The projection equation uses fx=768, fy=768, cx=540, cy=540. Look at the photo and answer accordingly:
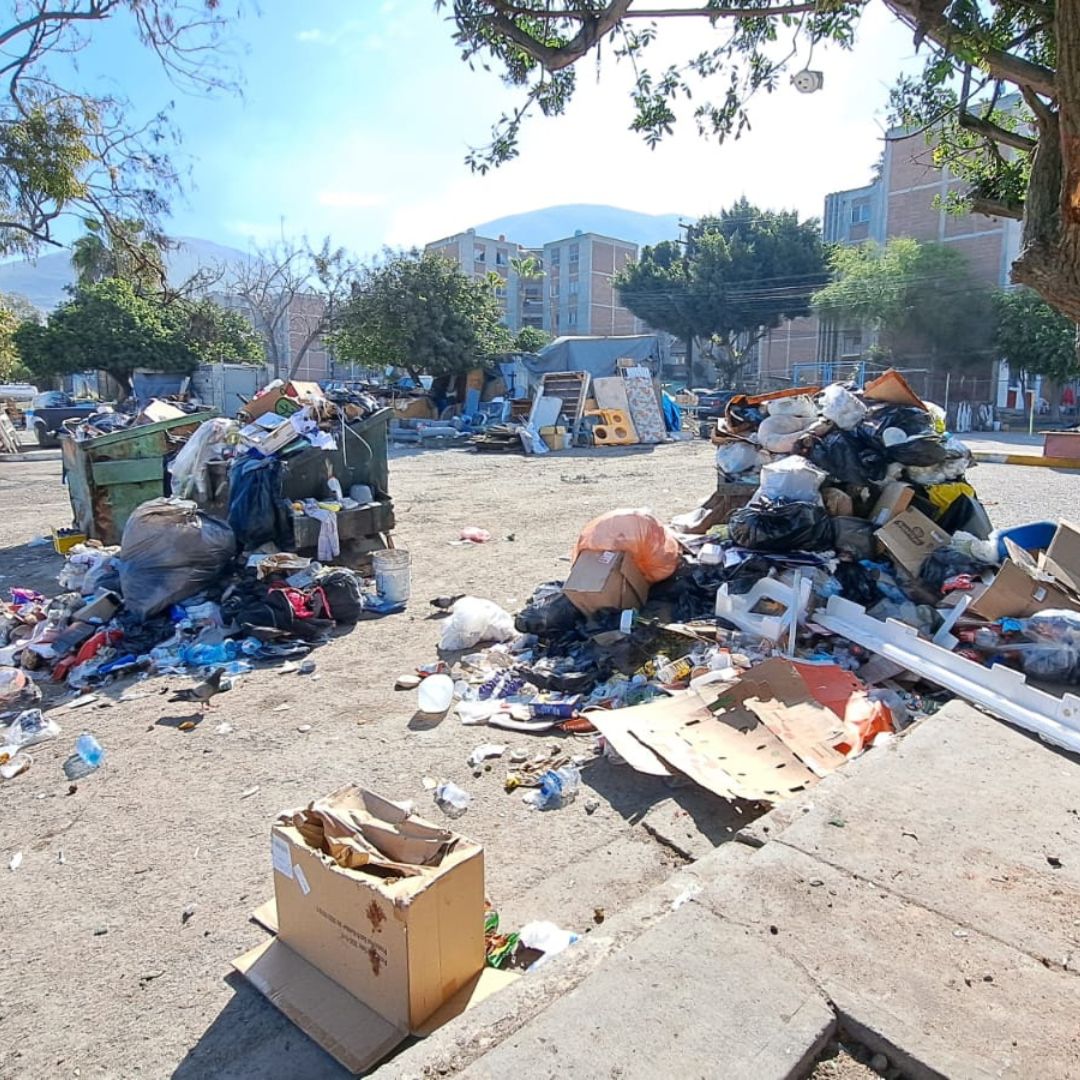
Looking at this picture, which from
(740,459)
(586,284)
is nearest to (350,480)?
(740,459)

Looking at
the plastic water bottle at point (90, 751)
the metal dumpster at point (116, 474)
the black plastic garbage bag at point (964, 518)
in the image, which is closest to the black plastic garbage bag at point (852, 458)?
the black plastic garbage bag at point (964, 518)

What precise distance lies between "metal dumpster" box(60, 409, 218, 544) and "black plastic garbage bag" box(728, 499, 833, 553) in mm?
5107

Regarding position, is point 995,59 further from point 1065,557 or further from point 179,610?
point 179,610

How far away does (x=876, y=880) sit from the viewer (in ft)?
6.82

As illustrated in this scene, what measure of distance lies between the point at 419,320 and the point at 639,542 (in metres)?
17.6

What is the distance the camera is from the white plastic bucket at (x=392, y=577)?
5.40m

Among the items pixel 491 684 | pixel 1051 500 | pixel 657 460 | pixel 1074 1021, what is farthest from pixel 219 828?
pixel 657 460

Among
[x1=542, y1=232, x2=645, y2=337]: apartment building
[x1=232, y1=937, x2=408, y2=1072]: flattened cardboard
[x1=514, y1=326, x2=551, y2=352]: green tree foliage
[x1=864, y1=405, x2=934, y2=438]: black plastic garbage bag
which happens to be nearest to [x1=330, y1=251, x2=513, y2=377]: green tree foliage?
[x1=514, y1=326, x2=551, y2=352]: green tree foliage

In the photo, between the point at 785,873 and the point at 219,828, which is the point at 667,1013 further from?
the point at 219,828

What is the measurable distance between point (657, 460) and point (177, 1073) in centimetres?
1310

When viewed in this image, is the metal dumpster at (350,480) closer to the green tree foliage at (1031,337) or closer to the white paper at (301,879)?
the white paper at (301,879)

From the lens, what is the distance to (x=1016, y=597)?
13.0 feet

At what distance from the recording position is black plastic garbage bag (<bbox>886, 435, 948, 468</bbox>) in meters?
4.80

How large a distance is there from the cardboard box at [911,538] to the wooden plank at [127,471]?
5.84m
